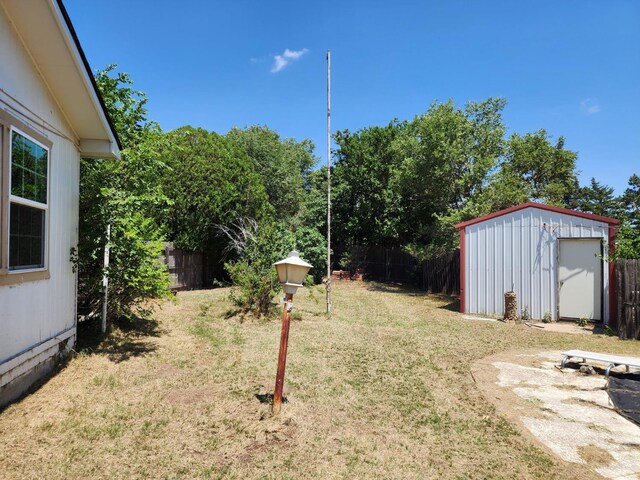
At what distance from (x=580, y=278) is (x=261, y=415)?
934 cm

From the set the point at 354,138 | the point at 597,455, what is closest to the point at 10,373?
the point at 597,455

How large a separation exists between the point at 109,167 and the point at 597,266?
441 inches

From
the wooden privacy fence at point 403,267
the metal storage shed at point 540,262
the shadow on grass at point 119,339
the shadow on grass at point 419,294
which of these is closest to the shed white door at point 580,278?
the metal storage shed at point 540,262

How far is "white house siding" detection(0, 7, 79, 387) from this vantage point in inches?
154

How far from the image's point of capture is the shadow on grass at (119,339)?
19.6 feet

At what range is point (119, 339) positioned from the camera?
6695 millimetres

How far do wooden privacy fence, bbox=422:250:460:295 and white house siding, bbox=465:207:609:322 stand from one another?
12.8ft

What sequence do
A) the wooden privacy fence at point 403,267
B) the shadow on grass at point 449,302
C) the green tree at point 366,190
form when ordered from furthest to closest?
1. the green tree at point 366,190
2. the wooden privacy fence at point 403,267
3. the shadow on grass at point 449,302

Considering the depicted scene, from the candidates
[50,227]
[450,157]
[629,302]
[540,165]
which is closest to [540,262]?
[629,302]

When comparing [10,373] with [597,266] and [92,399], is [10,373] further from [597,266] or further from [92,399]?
[597,266]

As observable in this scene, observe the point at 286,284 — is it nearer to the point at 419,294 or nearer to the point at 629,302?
the point at 629,302

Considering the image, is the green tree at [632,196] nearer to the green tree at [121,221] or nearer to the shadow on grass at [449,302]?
the shadow on grass at [449,302]

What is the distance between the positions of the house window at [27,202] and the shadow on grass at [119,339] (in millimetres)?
1907

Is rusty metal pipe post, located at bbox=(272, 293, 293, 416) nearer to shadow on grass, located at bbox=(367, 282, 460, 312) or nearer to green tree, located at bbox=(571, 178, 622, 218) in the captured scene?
shadow on grass, located at bbox=(367, 282, 460, 312)
